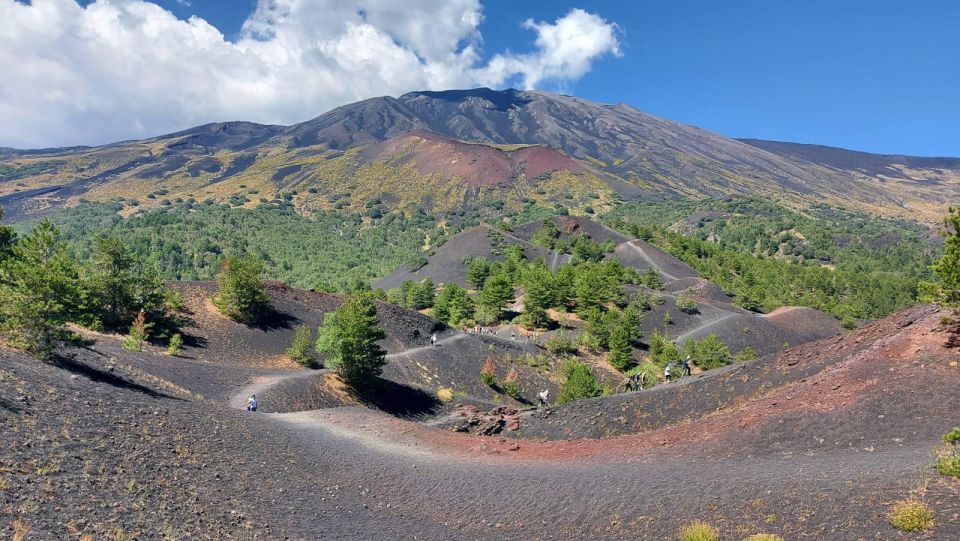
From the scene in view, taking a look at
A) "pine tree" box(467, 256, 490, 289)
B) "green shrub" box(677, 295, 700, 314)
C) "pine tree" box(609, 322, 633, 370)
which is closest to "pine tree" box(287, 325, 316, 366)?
"pine tree" box(609, 322, 633, 370)

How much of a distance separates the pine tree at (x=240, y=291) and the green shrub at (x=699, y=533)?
36.4 meters

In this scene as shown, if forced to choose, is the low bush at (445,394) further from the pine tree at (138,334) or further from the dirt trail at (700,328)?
the dirt trail at (700,328)

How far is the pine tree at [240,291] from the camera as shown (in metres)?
39.8

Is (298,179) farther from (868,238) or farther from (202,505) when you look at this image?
(202,505)

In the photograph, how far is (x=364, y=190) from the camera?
16325 centimetres

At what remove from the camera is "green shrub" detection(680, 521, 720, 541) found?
1027 centimetres

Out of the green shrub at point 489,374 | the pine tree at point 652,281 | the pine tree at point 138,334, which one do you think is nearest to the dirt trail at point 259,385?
the pine tree at point 138,334

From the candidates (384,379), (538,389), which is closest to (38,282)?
(384,379)

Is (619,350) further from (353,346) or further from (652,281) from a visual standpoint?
(353,346)

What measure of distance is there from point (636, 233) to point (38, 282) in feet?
312

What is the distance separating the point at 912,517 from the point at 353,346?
27216 millimetres

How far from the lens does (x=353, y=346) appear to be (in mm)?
31797

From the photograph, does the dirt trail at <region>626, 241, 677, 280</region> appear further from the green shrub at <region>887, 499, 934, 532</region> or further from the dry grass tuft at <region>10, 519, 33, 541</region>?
the dry grass tuft at <region>10, 519, 33, 541</region>

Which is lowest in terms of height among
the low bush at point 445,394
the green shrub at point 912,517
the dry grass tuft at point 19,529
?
the low bush at point 445,394
